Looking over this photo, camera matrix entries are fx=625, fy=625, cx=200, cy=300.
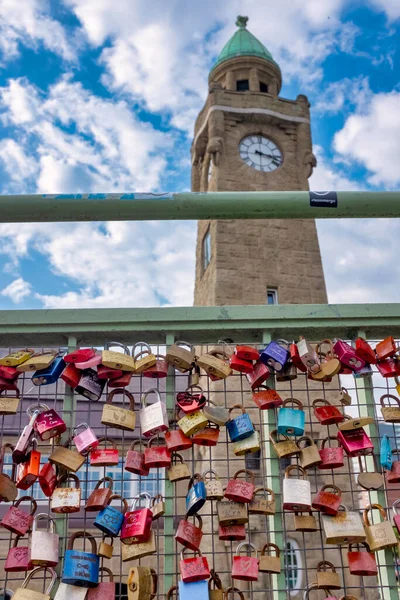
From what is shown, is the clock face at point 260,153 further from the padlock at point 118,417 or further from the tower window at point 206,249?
the padlock at point 118,417

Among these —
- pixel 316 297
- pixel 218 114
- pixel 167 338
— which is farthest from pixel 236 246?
pixel 167 338

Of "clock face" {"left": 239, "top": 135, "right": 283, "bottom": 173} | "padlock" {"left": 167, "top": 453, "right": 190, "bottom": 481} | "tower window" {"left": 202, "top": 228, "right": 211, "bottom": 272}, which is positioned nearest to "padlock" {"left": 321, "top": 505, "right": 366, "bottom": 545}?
"padlock" {"left": 167, "top": 453, "right": 190, "bottom": 481}

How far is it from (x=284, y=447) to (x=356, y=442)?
0.81ft

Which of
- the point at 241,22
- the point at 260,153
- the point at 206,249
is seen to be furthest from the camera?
the point at 241,22

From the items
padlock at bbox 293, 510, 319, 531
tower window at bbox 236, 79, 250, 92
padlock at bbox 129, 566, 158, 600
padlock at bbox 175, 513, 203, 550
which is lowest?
padlock at bbox 129, 566, 158, 600

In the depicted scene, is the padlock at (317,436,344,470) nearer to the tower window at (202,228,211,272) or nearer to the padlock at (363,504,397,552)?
the padlock at (363,504,397,552)

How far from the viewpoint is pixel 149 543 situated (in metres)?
2.01

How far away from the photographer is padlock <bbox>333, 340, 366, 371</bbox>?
2270mm

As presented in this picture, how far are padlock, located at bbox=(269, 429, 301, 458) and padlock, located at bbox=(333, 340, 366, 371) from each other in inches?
13.9

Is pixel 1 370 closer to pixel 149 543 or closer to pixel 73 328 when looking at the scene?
pixel 73 328

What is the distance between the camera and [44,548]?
6.30ft

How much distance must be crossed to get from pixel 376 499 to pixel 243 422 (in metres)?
0.51

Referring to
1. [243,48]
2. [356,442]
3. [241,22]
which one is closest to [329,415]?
[356,442]

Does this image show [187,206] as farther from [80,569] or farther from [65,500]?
[80,569]
